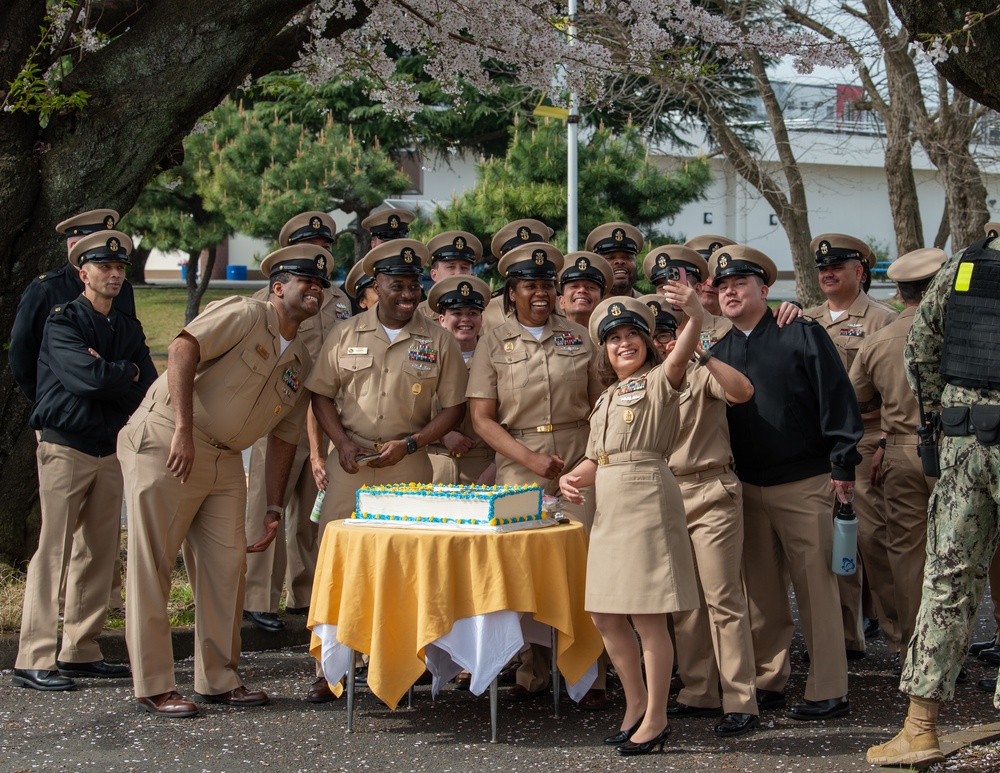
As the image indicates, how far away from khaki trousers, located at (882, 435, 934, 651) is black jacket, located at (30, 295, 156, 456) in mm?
4124

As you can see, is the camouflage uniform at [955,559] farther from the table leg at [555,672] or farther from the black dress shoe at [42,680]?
the black dress shoe at [42,680]

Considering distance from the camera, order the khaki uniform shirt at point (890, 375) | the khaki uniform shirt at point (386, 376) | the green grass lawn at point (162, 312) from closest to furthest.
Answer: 1. the khaki uniform shirt at point (386, 376)
2. the khaki uniform shirt at point (890, 375)
3. the green grass lawn at point (162, 312)

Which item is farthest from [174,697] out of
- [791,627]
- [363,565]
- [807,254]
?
[807,254]

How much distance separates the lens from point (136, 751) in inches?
209

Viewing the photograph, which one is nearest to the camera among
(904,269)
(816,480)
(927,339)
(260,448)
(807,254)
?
(927,339)

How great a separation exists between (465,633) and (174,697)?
1519 mm

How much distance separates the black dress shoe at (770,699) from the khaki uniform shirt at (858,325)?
77.1 inches

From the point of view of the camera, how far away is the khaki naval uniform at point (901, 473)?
6621 mm

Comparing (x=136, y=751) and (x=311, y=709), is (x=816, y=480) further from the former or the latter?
(x=136, y=751)

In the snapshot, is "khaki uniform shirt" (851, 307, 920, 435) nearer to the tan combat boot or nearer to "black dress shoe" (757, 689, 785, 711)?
"black dress shoe" (757, 689, 785, 711)

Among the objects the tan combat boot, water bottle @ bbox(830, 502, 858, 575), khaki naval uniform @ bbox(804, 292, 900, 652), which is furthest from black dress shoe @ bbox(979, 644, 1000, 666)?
the tan combat boot

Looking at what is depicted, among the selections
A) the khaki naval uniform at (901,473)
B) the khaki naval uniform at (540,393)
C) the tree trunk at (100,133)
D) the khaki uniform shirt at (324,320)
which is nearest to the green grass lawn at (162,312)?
the khaki uniform shirt at (324,320)

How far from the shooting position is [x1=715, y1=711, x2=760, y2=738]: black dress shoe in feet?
17.9

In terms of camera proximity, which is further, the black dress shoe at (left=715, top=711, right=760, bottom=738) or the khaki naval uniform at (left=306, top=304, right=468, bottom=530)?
the khaki naval uniform at (left=306, top=304, right=468, bottom=530)
